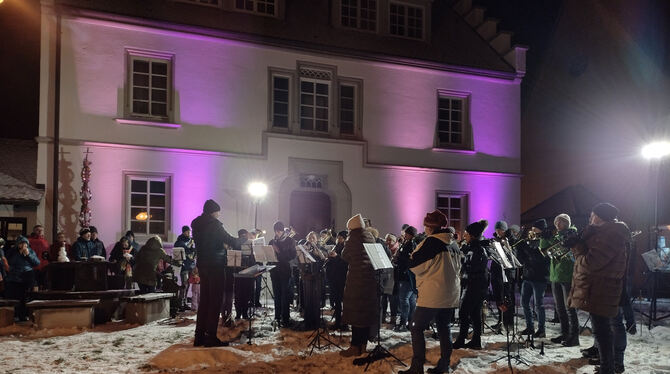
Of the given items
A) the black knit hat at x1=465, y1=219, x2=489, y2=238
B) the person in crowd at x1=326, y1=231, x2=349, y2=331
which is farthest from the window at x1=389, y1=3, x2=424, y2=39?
the black knit hat at x1=465, y1=219, x2=489, y2=238

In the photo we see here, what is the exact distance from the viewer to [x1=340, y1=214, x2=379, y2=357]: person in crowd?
763 cm

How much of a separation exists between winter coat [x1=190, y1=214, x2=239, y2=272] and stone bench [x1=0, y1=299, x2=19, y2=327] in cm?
482

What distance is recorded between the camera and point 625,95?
21.8 meters

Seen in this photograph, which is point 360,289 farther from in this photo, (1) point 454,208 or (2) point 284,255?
(1) point 454,208

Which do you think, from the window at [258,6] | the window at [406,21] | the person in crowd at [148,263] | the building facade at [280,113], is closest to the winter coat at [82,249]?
the person in crowd at [148,263]

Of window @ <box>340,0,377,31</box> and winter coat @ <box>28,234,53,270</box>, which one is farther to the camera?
window @ <box>340,0,377,31</box>

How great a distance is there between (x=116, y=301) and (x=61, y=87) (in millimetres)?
6722

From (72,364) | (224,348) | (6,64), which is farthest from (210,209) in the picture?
(6,64)

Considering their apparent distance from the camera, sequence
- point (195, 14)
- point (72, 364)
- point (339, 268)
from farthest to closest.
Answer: point (195, 14) < point (339, 268) < point (72, 364)

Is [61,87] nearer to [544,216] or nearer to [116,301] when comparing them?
[116,301]

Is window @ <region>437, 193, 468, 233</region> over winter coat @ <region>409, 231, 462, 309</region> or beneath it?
over

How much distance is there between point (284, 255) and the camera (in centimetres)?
1103

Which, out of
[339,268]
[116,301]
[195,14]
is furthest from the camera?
[195,14]

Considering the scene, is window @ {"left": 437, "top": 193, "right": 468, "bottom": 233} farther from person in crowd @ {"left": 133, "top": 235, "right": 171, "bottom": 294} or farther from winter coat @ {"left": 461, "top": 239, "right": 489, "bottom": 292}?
winter coat @ {"left": 461, "top": 239, "right": 489, "bottom": 292}
